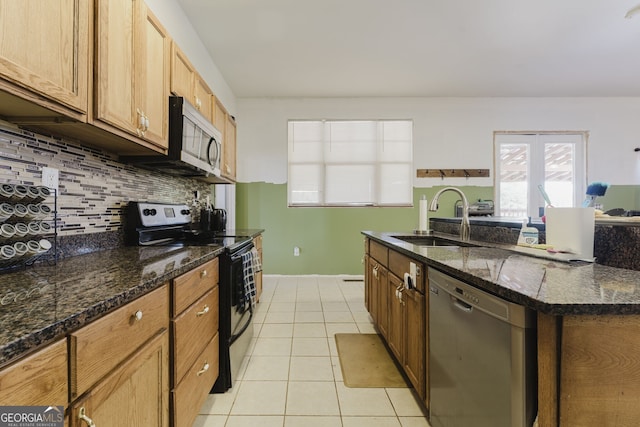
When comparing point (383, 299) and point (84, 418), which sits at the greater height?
point (84, 418)

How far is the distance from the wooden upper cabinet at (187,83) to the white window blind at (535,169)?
4187mm

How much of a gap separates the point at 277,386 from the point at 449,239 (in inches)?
61.1

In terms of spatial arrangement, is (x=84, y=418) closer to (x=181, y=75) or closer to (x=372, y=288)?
(x=181, y=75)

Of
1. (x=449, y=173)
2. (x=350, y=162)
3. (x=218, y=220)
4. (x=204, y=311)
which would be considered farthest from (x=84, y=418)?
(x=449, y=173)

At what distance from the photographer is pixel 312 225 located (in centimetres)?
430

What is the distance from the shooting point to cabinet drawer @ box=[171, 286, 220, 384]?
1083mm

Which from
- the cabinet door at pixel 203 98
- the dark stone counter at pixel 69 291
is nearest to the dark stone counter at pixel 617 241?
the dark stone counter at pixel 69 291

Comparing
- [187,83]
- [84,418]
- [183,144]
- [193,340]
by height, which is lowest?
[193,340]

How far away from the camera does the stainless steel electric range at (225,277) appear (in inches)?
63.9

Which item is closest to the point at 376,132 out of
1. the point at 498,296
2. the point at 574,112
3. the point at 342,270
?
the point at 342,270

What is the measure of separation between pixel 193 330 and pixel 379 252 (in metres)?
1.45

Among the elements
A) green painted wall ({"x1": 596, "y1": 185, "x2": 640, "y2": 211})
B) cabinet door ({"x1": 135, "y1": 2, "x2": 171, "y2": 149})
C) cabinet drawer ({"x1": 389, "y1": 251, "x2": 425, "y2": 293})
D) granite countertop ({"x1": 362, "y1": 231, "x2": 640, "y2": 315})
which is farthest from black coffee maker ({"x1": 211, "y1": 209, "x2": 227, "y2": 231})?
green painted wall ({"x1": 596, "y1": 185, "x2": 640, "y2": 211})

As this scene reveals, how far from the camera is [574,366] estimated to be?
67 cm

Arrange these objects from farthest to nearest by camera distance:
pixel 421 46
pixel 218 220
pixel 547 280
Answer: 1. pixel 421 46
2. pixel 218 220
3. pixel 547 280
